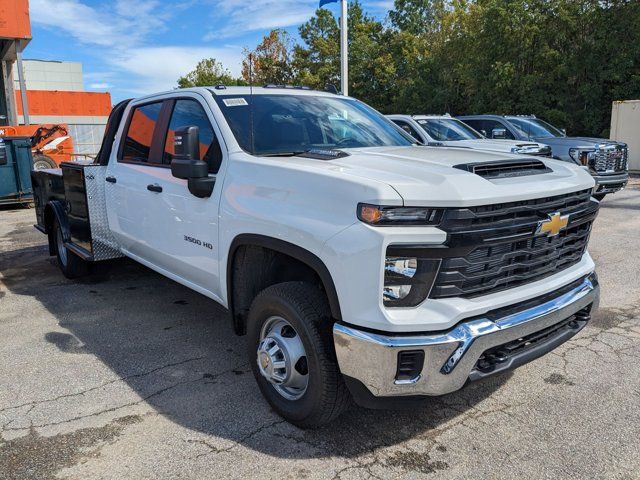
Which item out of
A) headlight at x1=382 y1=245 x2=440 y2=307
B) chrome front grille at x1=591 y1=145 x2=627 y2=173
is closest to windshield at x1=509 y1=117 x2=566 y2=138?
chrome front grille at x1=591 y1=145 x2=627 y2=173

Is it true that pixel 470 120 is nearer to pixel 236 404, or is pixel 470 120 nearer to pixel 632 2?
pixel 236 404

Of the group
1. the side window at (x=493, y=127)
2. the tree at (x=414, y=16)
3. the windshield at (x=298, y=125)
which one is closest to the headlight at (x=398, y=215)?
the windshield at (x=298, y=125)

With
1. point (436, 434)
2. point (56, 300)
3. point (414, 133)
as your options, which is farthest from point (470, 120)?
point (436, 434)

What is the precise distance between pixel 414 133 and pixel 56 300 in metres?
6.92

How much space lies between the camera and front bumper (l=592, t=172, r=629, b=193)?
1027 cm

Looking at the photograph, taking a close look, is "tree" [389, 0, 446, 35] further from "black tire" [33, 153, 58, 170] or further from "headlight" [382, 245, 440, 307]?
"headlight" [382, 245, 440, 307]

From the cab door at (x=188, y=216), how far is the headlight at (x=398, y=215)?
4.35 ft

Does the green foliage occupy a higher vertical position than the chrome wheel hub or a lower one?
higher

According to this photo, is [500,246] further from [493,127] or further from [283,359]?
[493,127]

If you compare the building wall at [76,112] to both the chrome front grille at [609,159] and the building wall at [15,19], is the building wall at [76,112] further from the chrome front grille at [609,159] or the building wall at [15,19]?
the chrome front grille at [609,159]

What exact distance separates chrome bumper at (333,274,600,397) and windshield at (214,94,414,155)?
5.07 feet

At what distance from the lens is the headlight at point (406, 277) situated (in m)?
2.53

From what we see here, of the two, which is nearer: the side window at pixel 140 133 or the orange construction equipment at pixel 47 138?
the side window at pixel 140 133

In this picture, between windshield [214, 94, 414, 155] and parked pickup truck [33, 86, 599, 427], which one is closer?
parked pickup truck [33, 86, 599, 427]
